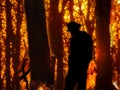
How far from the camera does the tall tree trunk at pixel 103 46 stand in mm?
6430

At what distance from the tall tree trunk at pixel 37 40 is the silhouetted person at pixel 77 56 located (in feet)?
5.80

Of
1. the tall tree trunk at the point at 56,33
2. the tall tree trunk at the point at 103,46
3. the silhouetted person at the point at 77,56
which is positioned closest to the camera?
the silhouetted person at the point at 77,56

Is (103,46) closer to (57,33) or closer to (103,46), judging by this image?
(103,46)

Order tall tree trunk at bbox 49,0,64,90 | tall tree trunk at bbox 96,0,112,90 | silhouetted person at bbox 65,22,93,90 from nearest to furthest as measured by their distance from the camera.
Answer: silhouetted person at bbox 65,22,93,90 < tall tree trunk at bbox 96,0,112,90 < tall tree trunk at bbox 49,0,64,90

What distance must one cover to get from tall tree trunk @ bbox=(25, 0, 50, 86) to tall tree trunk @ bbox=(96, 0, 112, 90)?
936 mm

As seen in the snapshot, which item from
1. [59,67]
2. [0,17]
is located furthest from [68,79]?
[0,17]

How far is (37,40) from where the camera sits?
6.86 m

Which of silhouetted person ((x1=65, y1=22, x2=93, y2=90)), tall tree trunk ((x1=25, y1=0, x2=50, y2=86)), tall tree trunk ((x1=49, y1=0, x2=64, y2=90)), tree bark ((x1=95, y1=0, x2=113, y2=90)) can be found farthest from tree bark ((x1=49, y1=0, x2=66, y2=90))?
silhouetted person ((x1=65, y1=22, x2=93, y2=90))

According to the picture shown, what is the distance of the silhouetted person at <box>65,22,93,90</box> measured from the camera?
4941 millimetres

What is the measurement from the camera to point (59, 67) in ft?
22.3

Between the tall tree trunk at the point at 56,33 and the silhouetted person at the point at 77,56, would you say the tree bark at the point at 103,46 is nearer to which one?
the tall tree trunk at the point at 56,33

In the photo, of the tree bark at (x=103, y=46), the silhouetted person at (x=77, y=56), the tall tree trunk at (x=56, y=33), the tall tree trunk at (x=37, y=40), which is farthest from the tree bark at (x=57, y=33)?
the silhouetted person at (x=77, y=56)

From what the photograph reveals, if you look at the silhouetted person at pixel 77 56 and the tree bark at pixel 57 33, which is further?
the tree bark at pixel 57 33

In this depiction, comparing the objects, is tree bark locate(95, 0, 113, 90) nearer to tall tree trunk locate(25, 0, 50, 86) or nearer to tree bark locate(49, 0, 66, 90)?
tree bark locate(49, 0, 66, 90)
